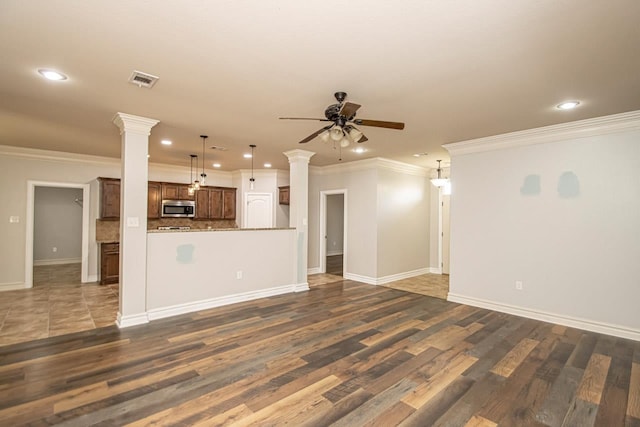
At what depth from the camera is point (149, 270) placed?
13.8 ft

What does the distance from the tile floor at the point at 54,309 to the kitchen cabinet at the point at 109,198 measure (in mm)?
1480

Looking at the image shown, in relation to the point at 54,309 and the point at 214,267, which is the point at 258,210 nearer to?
the point at 214,267

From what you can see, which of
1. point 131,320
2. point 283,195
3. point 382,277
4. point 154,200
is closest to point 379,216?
point 382,277

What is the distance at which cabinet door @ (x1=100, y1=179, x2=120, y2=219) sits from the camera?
255 inches

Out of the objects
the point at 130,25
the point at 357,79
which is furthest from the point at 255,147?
the point at 130,25

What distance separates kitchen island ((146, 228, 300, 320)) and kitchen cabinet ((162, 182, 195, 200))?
3.31m

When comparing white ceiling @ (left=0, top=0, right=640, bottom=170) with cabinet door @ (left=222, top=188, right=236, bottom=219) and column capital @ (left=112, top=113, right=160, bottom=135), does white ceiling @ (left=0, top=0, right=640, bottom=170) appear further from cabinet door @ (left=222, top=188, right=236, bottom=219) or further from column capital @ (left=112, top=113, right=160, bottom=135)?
cabinet door @ (left=222, top=188, right=236, bottom=219)

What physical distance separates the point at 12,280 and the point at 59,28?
600cm

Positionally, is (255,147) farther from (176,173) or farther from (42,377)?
(42,377)

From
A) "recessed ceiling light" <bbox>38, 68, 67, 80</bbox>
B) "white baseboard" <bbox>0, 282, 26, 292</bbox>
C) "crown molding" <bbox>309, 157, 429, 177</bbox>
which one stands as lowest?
"white baseboard" <bbox>0, 282, 26, 292</bbox>

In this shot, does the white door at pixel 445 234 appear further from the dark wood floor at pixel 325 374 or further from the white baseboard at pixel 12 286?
the white baseboard at pixel 12 286

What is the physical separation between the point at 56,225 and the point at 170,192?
426 cm

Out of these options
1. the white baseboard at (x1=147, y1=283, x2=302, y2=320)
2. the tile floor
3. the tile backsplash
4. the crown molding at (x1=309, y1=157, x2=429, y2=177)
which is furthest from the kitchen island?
the tile backsplash

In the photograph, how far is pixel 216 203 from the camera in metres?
8.20
